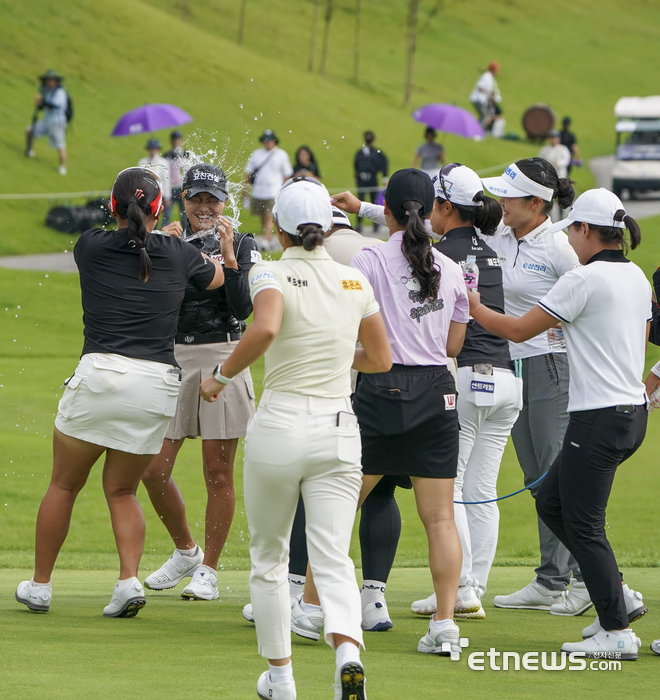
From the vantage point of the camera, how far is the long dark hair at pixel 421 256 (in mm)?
4484

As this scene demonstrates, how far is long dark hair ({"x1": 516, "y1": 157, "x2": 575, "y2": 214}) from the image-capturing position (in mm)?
5508

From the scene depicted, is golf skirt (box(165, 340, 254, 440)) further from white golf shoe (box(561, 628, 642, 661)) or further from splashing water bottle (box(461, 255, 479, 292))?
white golf shoe (box(561, 628, 642, 661))

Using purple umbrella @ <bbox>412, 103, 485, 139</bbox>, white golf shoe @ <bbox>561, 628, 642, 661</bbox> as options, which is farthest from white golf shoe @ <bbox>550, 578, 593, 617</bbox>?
purple umbrella @ <bbox>412, 103, 485, 139</bbox>

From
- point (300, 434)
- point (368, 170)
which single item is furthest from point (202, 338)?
point (368, 170)

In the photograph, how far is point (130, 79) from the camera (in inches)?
1346

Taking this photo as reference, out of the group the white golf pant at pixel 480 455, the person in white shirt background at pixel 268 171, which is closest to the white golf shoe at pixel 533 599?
the white golf pant at pixel 480 455

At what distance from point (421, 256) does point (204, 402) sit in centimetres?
172

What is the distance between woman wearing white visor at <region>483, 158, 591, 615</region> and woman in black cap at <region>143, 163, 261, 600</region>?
4.28 ft

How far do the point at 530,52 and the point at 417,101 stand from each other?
546 inches

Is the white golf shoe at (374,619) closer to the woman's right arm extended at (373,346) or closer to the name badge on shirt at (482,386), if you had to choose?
the name badge on shirt at (482,386)

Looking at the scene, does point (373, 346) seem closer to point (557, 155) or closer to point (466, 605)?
point (466, 605)

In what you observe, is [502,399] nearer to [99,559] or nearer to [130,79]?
[99,559]

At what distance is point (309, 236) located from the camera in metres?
3.82

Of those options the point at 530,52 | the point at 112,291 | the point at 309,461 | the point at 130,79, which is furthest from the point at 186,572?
the point at 530,52
